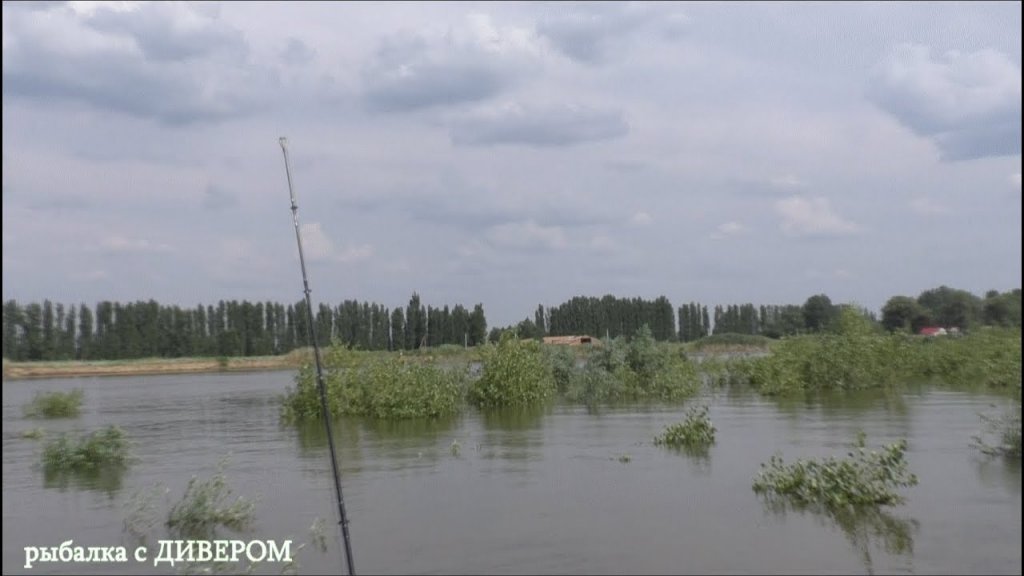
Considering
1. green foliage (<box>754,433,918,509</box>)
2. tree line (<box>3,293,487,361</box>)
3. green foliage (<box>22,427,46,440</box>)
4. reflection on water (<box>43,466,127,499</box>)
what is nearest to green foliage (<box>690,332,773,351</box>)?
tree line (<box>3,293,487,361</box>)

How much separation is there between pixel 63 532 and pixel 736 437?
1304 cm

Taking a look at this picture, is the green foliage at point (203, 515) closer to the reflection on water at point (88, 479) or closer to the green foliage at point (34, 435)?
the reflection on water at point (88, 479)

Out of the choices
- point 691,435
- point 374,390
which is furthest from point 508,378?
point 691,435

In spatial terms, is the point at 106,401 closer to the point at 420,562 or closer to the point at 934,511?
the point at 420,562

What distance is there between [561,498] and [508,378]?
48.6ft

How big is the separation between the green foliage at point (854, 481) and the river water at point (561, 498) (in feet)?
1.11

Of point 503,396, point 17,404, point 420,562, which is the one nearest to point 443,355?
point 503,396

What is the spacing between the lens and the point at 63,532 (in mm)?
12320

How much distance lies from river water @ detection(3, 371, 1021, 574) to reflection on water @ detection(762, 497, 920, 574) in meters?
0.04

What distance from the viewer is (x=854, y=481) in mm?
11922

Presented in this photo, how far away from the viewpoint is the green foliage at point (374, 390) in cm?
2552

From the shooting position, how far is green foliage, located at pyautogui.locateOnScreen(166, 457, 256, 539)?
1160cm

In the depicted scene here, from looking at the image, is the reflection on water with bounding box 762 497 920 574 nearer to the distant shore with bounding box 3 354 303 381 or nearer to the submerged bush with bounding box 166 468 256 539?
the submerged bush with bounding box 166 468 256 539

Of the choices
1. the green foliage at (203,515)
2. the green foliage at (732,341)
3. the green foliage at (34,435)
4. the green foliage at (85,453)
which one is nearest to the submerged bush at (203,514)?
the green foliage at (203,515)
